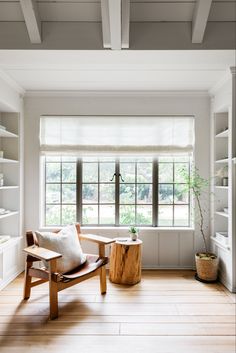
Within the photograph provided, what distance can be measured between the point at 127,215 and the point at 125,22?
241 centimetres

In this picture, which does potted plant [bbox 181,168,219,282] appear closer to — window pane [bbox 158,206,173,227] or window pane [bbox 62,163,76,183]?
window pane [bbox 158,206,173,227]

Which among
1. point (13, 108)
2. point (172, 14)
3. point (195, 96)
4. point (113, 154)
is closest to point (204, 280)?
point (113, 154)

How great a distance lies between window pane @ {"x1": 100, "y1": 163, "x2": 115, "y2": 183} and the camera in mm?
3609

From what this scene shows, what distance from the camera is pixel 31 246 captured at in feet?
8.49

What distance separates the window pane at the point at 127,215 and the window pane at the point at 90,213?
0.38 m

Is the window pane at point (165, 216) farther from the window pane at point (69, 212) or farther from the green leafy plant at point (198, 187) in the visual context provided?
the window pane at point (69, 212)

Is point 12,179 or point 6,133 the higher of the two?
point 6,133

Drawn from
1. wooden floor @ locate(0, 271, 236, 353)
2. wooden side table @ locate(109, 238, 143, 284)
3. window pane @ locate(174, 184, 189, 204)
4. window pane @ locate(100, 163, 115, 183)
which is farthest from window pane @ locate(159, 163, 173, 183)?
wooden floor @ locate(0, 271, 236, 353)

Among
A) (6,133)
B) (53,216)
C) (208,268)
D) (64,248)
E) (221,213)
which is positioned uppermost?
(6,133)

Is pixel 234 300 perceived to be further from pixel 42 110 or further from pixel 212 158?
pixel 42 110

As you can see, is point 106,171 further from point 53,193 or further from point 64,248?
point 64,248

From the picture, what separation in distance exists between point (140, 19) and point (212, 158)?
6.45 feet

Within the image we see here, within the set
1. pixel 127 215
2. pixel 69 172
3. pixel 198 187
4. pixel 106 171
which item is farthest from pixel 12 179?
pixel 198 187

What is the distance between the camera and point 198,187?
3.22m
